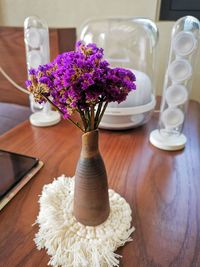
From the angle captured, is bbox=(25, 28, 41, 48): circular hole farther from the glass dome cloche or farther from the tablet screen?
the tablet screen

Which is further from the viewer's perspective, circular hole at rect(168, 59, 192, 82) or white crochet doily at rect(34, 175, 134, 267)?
circular hole at rect(168, 59, 192, 82)

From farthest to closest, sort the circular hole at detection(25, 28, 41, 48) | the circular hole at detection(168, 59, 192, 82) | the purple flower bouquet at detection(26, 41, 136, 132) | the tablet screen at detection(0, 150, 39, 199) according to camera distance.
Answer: the circular hole at detection(25, 28, 41, 48) < the circular hole at detection(168, 59, 192, 82) < the tablet screen at detection(0, 150, 39, 199) < the purple flower bouquet at detection(26, 41, 136, 132)

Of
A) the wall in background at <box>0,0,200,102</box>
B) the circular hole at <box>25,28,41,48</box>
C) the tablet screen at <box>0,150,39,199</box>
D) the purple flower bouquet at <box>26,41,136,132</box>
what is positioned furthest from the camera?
the wall in background at <box>0,0,200,102</box>

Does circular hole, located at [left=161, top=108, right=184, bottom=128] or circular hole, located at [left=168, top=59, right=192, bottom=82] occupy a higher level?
circular hole, located at [left=168, top=59, right=192, bottom=82]

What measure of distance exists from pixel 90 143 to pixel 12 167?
0.94 ft

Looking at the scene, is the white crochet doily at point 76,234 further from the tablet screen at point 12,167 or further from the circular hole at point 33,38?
the circular hole at point 33,38

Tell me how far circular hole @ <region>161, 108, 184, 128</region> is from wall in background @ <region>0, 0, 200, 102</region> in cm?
54

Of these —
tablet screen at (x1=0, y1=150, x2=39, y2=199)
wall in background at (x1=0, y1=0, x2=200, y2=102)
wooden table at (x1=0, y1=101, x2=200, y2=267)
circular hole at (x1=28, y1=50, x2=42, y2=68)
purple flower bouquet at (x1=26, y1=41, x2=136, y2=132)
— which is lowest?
wooden table at (x1=0, y1=101, x2=200, y2=267)

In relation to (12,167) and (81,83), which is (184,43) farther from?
(12,167)

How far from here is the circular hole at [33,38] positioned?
0.70 metres

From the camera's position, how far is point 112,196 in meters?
0.43

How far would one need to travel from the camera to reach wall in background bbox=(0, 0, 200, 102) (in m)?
1.01

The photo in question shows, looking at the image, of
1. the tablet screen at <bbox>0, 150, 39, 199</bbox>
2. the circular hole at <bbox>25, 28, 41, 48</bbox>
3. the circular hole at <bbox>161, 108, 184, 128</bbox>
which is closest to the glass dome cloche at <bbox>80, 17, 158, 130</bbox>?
the circular hole at <bbox>161, 108, 184, 128</bbox>

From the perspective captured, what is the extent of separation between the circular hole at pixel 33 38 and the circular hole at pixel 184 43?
0.43 m
